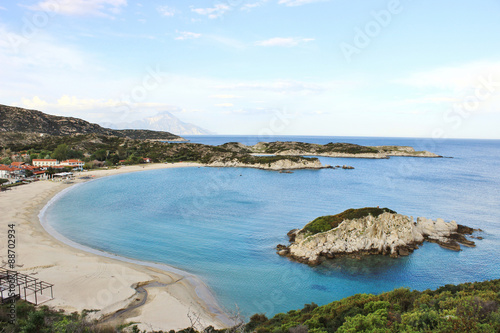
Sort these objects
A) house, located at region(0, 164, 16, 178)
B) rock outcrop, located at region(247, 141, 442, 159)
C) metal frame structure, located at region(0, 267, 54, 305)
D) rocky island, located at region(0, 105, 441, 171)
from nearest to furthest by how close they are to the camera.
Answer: metal frame structure, located at region(0, 267, 54, 305) → house, located at region(0, 164, 16, 178) → rocky island, located at region(0, 105, 441, 171) → rock outcrop, located at region(247, 141, 442, 159)

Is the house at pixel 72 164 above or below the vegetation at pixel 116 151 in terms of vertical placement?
below

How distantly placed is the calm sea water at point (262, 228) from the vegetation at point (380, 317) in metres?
4.66

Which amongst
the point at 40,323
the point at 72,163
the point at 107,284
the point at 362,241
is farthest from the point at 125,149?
the point at 40,323

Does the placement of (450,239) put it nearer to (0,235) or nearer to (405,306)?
(405,306)

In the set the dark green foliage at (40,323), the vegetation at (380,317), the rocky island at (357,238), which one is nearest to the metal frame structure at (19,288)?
the vegetation at (380,317)

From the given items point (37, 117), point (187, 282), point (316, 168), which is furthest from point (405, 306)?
point (37, 117)

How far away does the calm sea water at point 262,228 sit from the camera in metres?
18.9

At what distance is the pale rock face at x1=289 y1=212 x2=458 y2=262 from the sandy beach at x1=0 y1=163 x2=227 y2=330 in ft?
31.1

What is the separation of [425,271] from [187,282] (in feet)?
57.3

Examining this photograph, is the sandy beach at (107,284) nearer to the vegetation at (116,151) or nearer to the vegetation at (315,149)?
the vegetation at (116,151)

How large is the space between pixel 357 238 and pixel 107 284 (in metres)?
19.6

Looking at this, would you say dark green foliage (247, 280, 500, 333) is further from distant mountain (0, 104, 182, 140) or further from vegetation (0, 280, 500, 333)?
distant mountain (0, 104, 182, 140)

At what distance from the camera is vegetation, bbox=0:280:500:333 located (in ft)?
28.3

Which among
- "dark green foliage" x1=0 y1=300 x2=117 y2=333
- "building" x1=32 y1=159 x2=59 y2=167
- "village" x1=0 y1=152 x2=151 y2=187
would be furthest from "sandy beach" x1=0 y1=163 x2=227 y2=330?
"building" x1=32 y1=159 x2=59 y2=167
